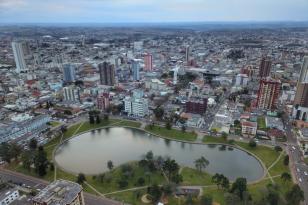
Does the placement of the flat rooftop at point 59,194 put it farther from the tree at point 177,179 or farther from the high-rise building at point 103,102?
the high-rise building at point 103,102

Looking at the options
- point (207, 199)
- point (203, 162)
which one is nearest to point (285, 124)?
point (203, 162)

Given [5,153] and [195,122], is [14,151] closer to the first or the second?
[5,153]

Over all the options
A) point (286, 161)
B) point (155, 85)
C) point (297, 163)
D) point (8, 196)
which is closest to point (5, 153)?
point (8, 196)

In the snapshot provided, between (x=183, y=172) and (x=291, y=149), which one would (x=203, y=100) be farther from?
(x=183, y=172)

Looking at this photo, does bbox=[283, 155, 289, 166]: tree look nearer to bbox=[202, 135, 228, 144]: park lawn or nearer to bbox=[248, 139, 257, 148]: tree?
bbox=[248, 139, 257, 148]: tree

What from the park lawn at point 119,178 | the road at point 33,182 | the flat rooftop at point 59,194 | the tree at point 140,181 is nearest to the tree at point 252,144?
the park lawn at point 119,178

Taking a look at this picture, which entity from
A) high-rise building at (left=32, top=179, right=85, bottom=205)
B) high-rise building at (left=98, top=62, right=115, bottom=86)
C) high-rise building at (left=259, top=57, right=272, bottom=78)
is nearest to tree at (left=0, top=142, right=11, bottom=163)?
high-rise building at (left=32, top=179, right=85, bottom=205)
